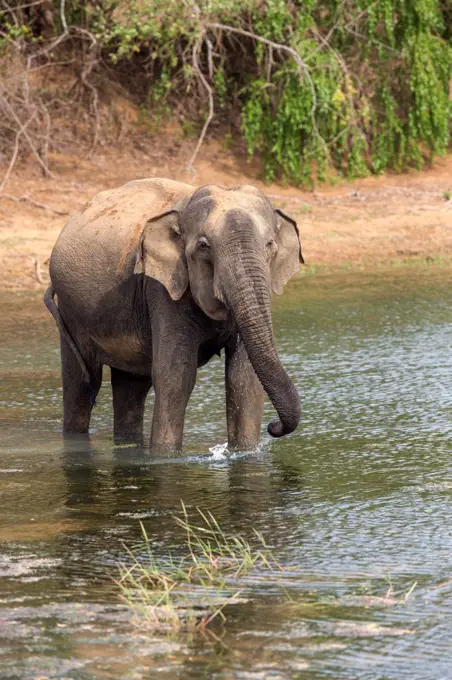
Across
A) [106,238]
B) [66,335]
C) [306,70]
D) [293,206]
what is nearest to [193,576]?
[106,238]

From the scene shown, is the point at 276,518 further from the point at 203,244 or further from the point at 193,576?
Answer: the point at 203,244

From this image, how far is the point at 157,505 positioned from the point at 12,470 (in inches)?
53.3

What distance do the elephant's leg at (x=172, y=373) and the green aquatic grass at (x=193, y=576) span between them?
4.62ft

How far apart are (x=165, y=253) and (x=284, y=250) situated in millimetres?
681

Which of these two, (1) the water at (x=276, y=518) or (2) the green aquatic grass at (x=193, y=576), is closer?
(1) the water at (x=276, y=518)

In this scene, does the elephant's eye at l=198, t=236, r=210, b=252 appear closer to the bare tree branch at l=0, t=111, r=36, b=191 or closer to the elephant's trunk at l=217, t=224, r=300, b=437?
the elephant's trunk at l=217, t=224, r=300, b=437

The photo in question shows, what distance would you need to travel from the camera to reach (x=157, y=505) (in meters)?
7.25

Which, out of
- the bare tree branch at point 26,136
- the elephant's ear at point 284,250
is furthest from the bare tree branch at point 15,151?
A: the elephant's ear at point 284,250

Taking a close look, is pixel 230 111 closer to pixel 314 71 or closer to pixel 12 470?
pixel 314 71

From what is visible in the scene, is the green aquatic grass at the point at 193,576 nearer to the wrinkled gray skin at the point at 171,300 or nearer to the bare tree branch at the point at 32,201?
the wrinkled gray skin at the point at 171,300

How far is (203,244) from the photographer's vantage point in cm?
762

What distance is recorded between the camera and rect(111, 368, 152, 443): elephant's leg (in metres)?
9.28

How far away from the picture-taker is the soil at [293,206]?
16.8 metres

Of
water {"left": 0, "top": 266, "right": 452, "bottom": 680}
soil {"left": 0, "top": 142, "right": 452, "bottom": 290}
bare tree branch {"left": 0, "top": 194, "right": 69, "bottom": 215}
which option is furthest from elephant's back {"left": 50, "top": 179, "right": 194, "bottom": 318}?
bare tree branch {"left": 0, "top": 194, "right": 69, "bottom": 215}
